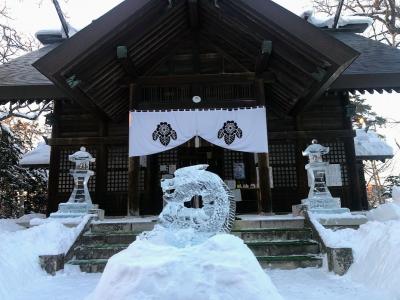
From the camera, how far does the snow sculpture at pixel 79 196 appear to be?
750 centimetres

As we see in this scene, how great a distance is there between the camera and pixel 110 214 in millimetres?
10000

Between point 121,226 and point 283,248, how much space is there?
10.0 feet

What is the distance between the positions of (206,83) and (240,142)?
1888mm

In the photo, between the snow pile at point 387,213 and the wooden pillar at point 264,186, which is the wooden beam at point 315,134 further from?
the snow pile at point 387,213

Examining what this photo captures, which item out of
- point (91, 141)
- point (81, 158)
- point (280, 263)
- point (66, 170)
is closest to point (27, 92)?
point (91, 141)

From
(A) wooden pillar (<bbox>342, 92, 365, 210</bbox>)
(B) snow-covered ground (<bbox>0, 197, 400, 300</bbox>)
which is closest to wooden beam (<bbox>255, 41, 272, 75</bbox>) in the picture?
(A) wooden pillar (<bbox>342, 92, 365, 210</bbox>)

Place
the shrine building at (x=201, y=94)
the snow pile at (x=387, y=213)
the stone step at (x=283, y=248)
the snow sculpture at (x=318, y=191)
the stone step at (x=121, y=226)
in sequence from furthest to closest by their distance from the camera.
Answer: the shrine building at (x=201, y=94), the snow sculpture at (x=318, y=191), the stone step at (x=121, y=226), the snow pile at (x=387, y=213), the stone step at (x=283, y=248)

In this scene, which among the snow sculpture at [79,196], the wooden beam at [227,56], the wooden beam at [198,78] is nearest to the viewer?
the snow sculpture at [79,196]

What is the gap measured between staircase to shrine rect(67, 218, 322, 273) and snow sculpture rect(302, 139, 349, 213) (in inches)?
19.9

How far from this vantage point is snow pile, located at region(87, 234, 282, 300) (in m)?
2.61

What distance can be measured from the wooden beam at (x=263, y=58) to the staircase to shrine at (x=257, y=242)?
3.83 m

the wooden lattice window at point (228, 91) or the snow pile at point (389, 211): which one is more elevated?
the wooden lattice window at point (228, 91)

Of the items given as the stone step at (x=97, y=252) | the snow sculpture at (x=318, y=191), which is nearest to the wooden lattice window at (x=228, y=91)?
the snow sculpture at (x=318, y=191)

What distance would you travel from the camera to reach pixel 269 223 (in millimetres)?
6836
